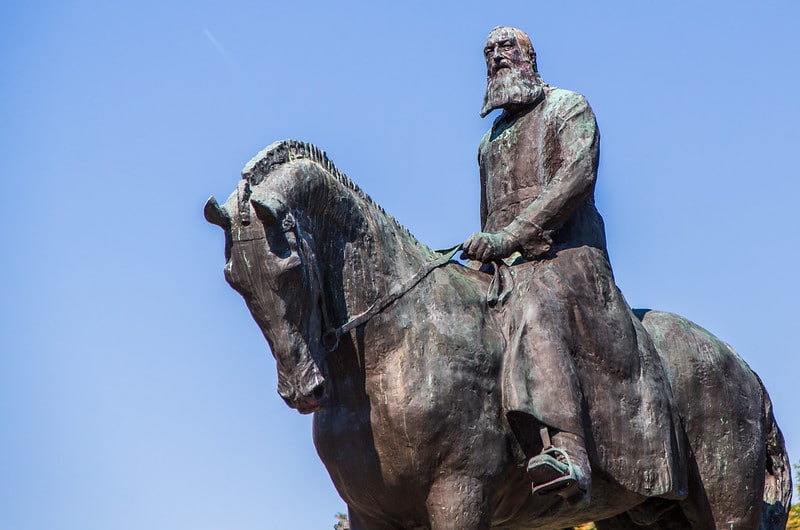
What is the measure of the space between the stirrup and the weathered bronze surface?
13 millimetres

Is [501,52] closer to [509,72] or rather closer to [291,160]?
[509,72]

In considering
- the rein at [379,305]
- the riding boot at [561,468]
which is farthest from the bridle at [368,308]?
the riding boot at [561,468]

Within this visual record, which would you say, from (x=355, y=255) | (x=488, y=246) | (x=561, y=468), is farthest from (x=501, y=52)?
(x=561, y=468)

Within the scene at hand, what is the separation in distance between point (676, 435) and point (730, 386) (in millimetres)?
675

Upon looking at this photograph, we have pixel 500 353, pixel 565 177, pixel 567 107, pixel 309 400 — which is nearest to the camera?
pixel 309 400

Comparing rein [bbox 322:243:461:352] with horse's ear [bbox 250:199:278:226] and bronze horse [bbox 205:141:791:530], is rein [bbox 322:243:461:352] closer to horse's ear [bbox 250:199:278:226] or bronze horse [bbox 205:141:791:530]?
bronze horse [bbox 205:141:791:530]

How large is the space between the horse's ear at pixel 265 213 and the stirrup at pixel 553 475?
2.16 m

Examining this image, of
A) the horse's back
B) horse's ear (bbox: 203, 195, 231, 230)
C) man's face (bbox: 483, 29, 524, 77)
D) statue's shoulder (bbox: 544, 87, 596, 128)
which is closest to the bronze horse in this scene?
horse's ear (bbox: 203, 195, 231, 230)

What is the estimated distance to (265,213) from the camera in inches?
330

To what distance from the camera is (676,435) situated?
405 inches

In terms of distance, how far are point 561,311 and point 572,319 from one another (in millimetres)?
125

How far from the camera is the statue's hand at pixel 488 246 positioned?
9.80 metres

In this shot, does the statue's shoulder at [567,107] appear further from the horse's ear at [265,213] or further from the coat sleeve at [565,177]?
the horse's ear at [265,213]

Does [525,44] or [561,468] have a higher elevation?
[525,44]
